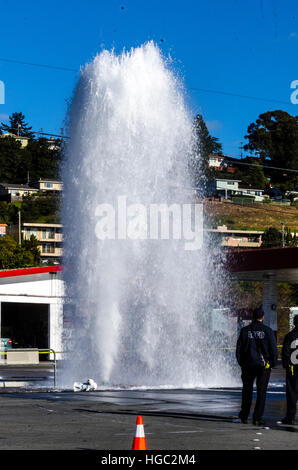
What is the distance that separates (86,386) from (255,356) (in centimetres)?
670

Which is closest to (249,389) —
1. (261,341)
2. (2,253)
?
(261,341)

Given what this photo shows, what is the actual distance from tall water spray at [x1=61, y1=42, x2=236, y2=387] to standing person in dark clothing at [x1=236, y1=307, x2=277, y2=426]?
774cm

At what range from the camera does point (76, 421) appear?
1191 cm

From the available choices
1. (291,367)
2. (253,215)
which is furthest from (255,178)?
(291,367)

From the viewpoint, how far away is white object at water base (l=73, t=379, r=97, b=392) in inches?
691

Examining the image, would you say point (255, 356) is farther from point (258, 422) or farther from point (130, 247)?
point (130, 247)

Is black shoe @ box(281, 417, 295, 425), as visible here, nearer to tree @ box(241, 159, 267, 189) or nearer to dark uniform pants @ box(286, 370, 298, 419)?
dark uniform pants @ box(286, 370, 298, 419)

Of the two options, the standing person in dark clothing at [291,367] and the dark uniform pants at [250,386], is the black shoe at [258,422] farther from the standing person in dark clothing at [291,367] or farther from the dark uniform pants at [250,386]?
the standing person in dark clothing at [291,367]

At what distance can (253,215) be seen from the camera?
5305 inches

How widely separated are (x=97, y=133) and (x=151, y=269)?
3669 mm

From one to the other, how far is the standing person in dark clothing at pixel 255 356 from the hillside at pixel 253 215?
113314mm

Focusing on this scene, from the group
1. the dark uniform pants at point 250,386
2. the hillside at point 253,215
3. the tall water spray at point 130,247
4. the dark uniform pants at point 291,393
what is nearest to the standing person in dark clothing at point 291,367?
the dark uniform pants at point 291,393

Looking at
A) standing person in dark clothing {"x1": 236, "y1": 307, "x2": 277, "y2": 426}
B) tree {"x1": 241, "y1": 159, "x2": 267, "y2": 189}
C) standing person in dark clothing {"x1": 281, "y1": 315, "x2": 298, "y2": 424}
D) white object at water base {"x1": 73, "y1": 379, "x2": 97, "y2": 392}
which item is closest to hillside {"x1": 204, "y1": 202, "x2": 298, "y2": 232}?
tree {"x1": 241, "y1": 159, "x2": 267, "y2": 189}

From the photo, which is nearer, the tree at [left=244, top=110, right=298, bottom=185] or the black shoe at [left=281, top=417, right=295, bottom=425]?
the black shoe at [left=281, top=417, right=295, bottom=425]
